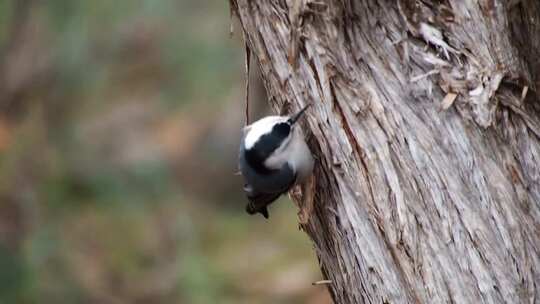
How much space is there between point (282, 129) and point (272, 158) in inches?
8.0

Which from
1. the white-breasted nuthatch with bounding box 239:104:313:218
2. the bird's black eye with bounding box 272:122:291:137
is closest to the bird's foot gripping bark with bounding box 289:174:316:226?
the white-breasted nuthatch with bounding box 239:104:313:218

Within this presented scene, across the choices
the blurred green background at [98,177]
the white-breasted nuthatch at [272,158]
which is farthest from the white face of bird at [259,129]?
the blurred green background at [98,177]

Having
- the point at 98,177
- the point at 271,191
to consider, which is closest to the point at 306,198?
the point at 271,191

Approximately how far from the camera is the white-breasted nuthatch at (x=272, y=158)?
9.64 feet

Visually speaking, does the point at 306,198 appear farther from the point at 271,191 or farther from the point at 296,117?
the point at 296,117

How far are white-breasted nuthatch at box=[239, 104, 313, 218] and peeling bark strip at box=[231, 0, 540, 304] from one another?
6cm

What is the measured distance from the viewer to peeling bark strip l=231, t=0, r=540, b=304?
2723 mm

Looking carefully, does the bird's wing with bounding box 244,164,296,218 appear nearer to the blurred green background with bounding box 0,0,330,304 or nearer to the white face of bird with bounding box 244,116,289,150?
the white face of bird with bounding box 244,116,289,150

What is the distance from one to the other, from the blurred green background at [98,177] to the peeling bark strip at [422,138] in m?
2.55

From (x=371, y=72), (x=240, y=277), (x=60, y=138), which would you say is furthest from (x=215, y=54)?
(x=371, y=72)

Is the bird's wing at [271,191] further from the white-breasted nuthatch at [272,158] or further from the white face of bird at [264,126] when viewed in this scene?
the white face of bird at [264,126]

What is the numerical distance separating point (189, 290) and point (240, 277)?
1.38 metres

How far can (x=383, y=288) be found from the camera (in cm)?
280

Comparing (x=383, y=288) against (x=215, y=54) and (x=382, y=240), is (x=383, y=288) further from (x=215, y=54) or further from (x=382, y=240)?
(x=215, y=54)
